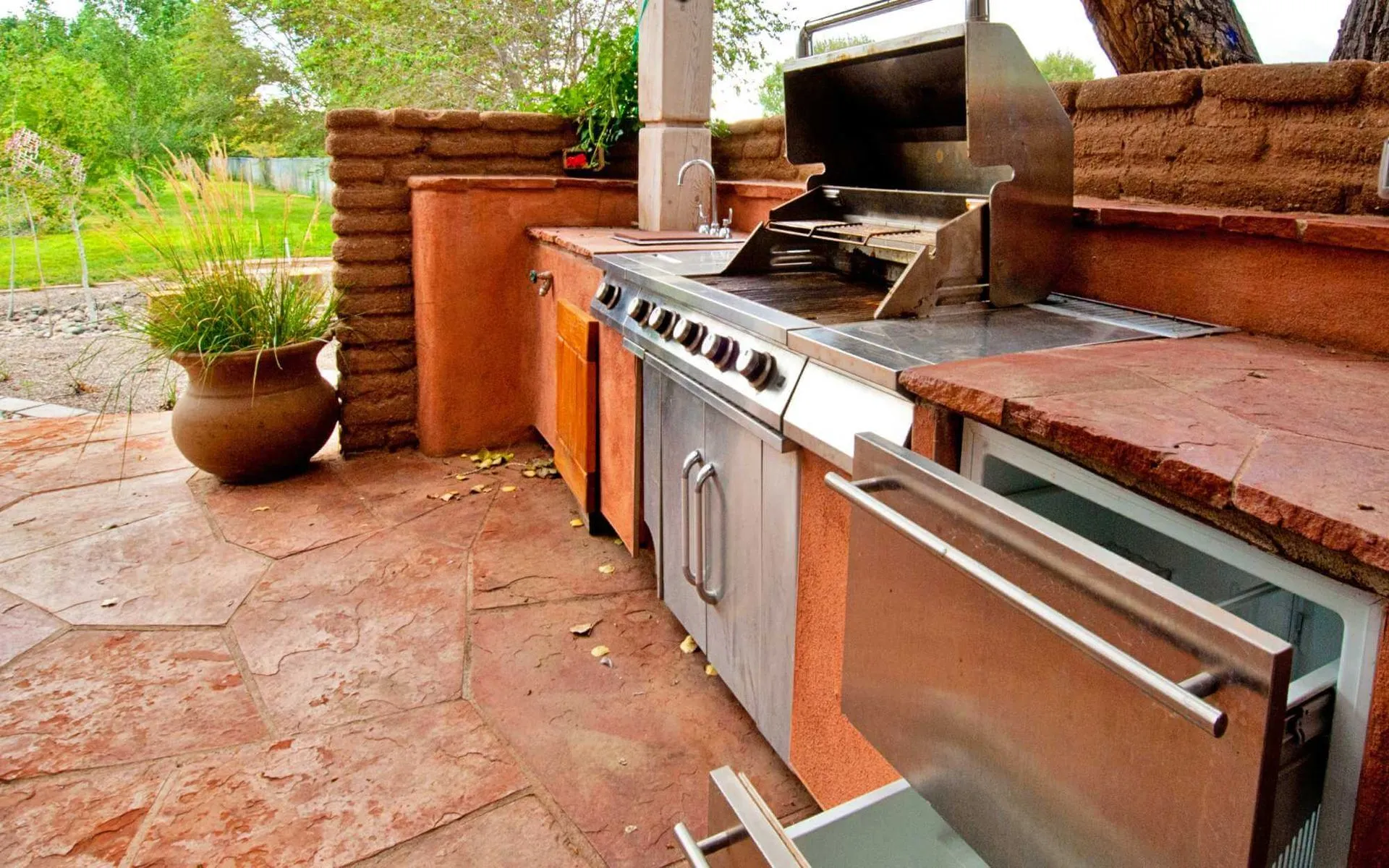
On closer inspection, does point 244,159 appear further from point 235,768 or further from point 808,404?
point 808,404

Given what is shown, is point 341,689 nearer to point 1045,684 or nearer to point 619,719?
point 619,719

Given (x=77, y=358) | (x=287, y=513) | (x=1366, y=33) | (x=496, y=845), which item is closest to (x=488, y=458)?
(x=287, y=513)

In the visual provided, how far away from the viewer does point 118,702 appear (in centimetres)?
240

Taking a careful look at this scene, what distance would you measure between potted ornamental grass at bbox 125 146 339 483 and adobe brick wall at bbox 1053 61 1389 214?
119 inches

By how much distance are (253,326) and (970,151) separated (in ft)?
9.86

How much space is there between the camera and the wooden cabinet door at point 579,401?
10.3ft

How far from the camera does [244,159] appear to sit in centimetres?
431

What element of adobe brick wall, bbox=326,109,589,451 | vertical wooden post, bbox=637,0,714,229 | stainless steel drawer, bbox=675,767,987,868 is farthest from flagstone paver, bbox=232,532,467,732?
vertical wooden post, bbox=637,0,714,229

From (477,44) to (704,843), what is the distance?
12359mm

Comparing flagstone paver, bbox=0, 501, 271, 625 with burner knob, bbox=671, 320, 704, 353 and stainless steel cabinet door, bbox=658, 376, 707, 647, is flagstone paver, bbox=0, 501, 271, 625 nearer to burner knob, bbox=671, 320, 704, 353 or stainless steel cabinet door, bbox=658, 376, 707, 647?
stainless steel cabinet door, bbox=658, 376, 707, 647

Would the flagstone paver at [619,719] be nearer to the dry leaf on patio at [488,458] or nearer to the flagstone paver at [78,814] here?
the flagstone paver at [78,814]

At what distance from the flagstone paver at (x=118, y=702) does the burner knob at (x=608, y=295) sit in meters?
1.50

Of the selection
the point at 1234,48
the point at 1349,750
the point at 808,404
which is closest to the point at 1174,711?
the point at 1349,750

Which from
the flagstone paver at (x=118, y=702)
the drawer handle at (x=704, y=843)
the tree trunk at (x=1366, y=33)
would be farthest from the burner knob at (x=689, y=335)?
the tree trunk at (x=1366, y=33)
